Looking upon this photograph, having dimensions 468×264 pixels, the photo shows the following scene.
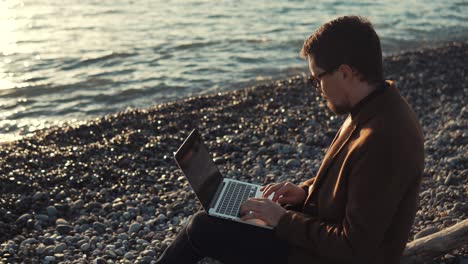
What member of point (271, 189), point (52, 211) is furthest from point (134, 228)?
point (271, 189)

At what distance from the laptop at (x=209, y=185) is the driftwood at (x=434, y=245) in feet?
4.00

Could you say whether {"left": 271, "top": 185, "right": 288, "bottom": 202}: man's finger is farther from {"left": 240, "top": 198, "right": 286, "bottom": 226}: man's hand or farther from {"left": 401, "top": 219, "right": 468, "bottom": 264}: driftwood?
{"left": 401, "top": 219, "right": 468, "bottom": 264}: driftwood

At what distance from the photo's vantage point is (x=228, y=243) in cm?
377

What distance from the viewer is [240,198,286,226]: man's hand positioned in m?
3.57

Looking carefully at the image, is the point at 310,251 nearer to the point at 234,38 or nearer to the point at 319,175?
the point at 319,175

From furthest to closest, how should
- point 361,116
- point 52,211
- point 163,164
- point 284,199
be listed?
point 163,164
point 52,211
point 284,199
point 361,116

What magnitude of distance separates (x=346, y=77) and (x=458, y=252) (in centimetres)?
231

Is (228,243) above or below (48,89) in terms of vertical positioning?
above

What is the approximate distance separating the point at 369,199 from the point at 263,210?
719 mm

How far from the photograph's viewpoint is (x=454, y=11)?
2277 centimetres

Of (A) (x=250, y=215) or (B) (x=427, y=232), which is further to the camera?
(B) (x=427, y=232)

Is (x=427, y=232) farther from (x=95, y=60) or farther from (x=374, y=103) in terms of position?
(x=95, y=60)

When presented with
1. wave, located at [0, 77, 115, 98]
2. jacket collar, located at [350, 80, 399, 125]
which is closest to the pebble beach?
jacket collar, located at [350, 80, 399, 125]

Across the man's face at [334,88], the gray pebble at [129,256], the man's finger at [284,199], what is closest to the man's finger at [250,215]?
the man's finger at [284,199]
